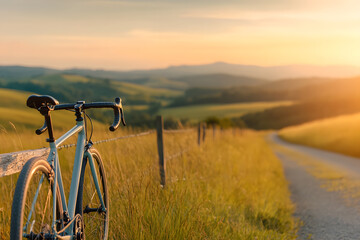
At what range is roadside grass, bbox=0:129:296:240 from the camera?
390 centimetres

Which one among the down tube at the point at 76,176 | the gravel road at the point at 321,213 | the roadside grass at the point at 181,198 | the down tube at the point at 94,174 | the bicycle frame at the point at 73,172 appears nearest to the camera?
the bicycle frame at the point at 73,172

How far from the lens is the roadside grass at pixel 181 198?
3.90 metres

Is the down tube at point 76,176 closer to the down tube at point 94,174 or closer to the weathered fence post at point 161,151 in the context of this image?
the down tube at point 94,174

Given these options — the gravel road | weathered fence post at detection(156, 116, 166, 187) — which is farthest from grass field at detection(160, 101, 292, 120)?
weathered fence post at detection(156, 116, 166, 187)

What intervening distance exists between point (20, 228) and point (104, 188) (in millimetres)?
1743

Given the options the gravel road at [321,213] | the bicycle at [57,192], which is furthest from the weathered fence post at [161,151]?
the gravel road at [321,213]

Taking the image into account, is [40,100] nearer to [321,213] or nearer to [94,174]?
[94,174]

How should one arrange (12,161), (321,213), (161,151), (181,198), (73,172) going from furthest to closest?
(321,213), (161,151), (181,198), (73,172), (12,161)

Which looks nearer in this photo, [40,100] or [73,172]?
[40,100]

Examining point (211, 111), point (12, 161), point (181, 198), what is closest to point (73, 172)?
point (12, 161)

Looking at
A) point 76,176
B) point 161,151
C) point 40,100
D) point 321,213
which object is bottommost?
point 321,213

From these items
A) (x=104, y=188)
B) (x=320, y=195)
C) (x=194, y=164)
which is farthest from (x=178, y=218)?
(x=320, y=195)

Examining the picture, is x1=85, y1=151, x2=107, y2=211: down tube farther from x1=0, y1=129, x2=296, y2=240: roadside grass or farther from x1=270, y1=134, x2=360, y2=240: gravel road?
x1=270, y1=134, x2=360, y2=240: gravel road

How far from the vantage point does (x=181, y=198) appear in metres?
4.46
